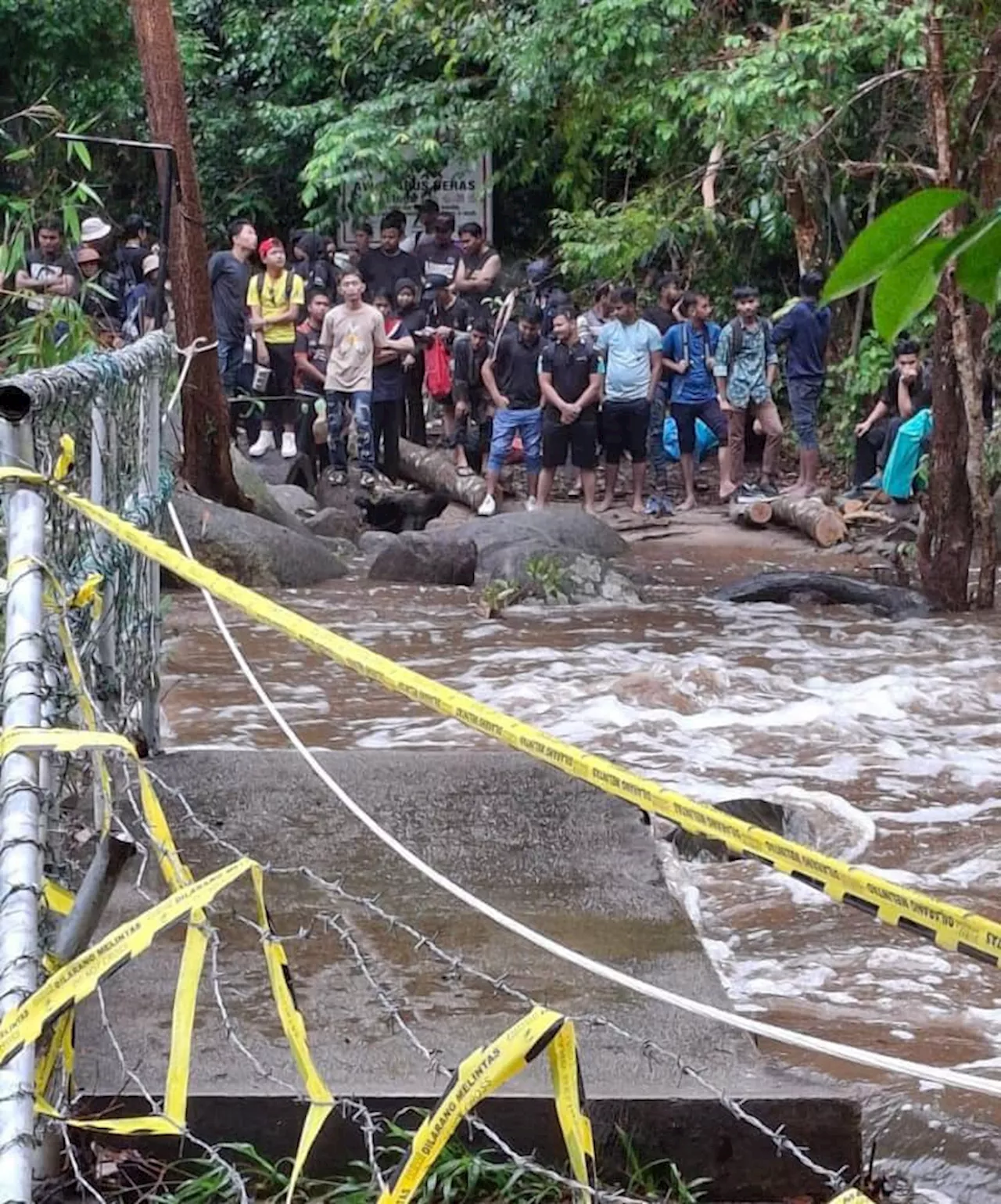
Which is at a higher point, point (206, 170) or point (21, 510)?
point (206, 170)

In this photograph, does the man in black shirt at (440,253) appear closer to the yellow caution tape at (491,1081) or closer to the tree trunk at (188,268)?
the tree trunk at (188,268)

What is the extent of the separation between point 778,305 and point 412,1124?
56.5 ft

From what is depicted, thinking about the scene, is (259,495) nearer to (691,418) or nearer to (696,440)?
(691,418)

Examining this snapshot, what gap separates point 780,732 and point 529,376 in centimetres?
734

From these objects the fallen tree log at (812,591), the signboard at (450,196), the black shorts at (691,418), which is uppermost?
the signboard at (450,196)

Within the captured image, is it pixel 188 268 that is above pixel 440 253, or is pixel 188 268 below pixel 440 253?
below

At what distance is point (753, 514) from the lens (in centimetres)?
1446

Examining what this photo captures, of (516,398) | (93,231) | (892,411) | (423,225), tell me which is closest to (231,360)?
(93,231)

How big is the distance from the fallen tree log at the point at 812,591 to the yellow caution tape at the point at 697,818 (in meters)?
8.95

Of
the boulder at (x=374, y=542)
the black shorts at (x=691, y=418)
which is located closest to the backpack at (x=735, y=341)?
the black shorts at (x=691, y=418)

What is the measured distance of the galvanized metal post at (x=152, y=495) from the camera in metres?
4.75

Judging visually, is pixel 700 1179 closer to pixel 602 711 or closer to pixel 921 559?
pixel 602 711

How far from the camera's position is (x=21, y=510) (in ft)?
7.70

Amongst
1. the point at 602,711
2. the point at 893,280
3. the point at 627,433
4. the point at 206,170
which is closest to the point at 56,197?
the point at 602,711
